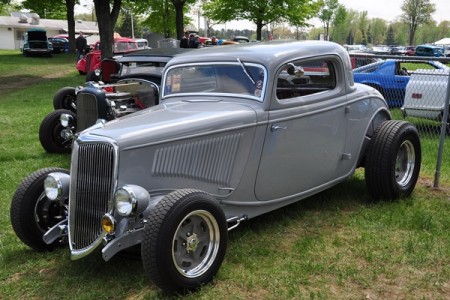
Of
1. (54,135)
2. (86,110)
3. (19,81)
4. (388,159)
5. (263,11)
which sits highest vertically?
(263,11)

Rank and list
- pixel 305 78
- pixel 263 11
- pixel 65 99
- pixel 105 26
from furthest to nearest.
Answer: pixel 263 11 → pixel 105 26 → pixel 65 99 → pixel 305 78

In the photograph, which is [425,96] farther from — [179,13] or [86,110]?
[179,13]

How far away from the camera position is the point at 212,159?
394cm

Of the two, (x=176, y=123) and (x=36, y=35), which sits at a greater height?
(x=36, y=35)

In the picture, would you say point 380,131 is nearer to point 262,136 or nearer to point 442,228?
point 442,228

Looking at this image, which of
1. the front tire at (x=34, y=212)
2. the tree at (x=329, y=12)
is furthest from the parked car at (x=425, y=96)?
the tree at (x=329, y=12)

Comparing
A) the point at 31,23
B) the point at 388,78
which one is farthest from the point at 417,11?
the point at 388,78

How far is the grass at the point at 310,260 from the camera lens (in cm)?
355

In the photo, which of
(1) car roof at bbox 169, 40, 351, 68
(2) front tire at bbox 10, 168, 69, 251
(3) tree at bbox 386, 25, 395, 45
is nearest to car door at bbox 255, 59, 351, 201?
(1) car roof at bbox 169, 40, 351, 68

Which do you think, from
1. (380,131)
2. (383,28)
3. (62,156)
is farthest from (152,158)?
(383,28)

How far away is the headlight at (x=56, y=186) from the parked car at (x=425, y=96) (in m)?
6.88

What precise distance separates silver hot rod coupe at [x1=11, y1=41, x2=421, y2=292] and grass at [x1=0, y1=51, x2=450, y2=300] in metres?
0.22

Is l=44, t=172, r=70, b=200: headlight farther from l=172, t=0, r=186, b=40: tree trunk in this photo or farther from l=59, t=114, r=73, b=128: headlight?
l=172, t=0, r=186, b=40: tree trunk

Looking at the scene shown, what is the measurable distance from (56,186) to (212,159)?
127cm
